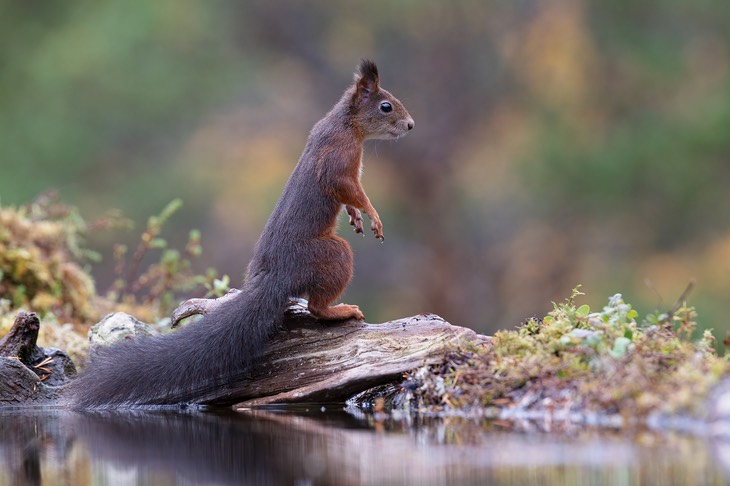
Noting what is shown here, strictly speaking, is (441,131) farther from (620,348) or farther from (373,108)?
(620,348)

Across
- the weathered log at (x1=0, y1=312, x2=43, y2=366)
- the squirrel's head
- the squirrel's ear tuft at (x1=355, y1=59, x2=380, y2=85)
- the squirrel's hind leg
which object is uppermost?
the squirrel's ear tuft at (x1=355, y1=59, x2=380, y2=85)

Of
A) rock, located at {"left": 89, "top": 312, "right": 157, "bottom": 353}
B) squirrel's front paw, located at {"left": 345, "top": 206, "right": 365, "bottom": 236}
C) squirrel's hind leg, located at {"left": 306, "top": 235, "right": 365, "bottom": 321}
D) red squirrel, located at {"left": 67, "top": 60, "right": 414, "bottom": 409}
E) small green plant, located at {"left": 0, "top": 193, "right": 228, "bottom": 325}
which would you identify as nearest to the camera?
red squirrel, located at {"left": 67, "top": 60, "right": 414, "bottom": 409}

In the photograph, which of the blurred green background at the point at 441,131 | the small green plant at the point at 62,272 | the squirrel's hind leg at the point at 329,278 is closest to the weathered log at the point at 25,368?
the squirrel's hind leg at the point at 329,278

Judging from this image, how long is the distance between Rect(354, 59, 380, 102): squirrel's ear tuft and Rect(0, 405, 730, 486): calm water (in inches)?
94.1

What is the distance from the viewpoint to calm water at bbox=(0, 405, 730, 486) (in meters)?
3.11

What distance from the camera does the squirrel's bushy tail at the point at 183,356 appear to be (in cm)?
Result: 512

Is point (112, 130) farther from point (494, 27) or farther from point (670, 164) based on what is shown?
point (670, 164)

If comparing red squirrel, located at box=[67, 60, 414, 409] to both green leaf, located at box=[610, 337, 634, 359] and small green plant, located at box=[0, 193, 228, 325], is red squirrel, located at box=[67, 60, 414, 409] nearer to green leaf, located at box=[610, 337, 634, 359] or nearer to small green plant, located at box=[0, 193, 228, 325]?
green leaf, located at box=[610, 337, 634, 359]

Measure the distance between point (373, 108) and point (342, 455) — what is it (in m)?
3.14

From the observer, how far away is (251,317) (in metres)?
5.15

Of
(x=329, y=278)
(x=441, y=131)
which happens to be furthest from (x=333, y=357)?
(x=441, y=131)

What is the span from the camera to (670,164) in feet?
52.9

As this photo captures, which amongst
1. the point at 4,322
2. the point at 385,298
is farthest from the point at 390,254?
the point at 4,322

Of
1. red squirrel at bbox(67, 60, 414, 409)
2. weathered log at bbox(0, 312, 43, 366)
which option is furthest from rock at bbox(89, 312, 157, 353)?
red squirrel at bbox(67, 60, 414, 409)
